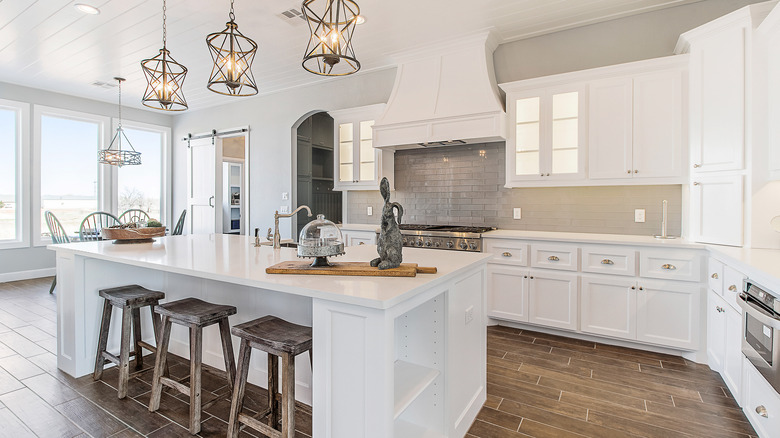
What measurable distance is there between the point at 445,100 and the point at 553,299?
219 cm

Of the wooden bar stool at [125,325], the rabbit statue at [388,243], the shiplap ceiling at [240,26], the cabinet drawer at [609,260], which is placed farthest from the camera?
the shiplap ceiling at [240,26]

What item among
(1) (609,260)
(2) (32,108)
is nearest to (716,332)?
(1) (609,260)

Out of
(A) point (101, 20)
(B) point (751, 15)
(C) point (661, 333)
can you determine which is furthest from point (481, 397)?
(A) point (101, 20)

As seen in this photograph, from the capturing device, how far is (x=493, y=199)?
416cm

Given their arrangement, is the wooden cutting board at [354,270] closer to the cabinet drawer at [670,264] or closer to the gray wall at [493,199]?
the cabinet drawer at [670,264]

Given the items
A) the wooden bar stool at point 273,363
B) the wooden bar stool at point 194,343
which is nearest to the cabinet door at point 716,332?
the wooden bar stool at point 273,363

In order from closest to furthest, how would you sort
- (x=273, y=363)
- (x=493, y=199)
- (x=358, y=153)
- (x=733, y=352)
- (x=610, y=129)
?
(x=273, y=363), (x=733, y=352), (x=610, y=129), (x=493, y=199), (x=358, y=153)

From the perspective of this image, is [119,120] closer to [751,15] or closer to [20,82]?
[20,82]

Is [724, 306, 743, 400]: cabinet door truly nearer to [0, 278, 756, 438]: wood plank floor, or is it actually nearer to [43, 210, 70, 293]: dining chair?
[0, 278, 756, 438]: wood plank floor

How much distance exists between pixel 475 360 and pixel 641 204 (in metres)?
2.43

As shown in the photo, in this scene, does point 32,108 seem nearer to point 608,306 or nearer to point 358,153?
point 358,153

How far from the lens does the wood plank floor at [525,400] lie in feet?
6.68

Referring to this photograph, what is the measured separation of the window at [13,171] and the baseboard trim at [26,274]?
1.34ft

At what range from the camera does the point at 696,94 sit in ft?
9.57
